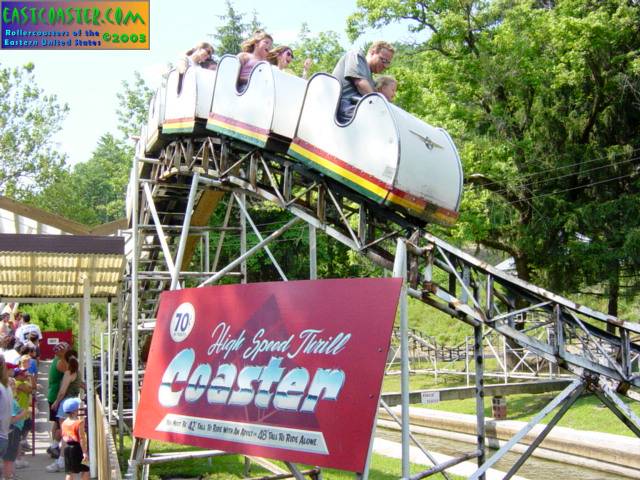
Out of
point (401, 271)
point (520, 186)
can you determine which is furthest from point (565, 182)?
point (401, 271)

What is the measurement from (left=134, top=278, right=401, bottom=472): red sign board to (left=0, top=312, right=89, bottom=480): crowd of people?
1.54m

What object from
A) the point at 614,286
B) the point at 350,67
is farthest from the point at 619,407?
the point at 614,286

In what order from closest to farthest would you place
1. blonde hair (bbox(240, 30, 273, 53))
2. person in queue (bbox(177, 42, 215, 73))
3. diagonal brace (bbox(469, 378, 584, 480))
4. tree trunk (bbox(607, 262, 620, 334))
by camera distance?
1. diagonal brace (bbox(469, 378, 584, 480))
2. blonde hair (bbox(240, 30, 273, 53))
3. person in queue (bbox(177, 42, 215, 73))
4. tree trunk (bbox(607, 262, 620, 334))

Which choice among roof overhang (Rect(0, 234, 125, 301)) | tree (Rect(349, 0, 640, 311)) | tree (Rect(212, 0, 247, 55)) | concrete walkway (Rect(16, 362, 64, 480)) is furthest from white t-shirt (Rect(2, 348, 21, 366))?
tree (Rect(212, 0, 247, 55))

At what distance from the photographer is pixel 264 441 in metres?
6.50

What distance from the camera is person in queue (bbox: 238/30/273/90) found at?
987cm

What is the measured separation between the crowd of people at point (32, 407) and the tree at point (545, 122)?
12.9 meters

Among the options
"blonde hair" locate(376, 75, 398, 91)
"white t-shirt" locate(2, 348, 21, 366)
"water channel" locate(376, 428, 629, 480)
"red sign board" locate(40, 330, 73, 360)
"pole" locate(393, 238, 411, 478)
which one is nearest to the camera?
"pole" locate(393, 238, 411, 478)

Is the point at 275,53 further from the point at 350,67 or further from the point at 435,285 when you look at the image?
the point at 435,285

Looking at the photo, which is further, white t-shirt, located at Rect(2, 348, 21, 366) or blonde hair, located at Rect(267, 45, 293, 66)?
white t-shirt, located at Rect(2, 348, 21, 366)

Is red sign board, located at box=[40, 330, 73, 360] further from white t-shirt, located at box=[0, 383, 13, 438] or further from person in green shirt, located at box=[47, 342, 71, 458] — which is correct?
white t-shirt, located at box=[0, 383, 13, 438]

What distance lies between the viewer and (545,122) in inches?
931

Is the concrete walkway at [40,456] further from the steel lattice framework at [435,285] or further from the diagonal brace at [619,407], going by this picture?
the diagonal brace at [619,407]

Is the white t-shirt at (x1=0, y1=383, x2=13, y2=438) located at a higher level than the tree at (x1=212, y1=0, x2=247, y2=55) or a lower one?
lower
